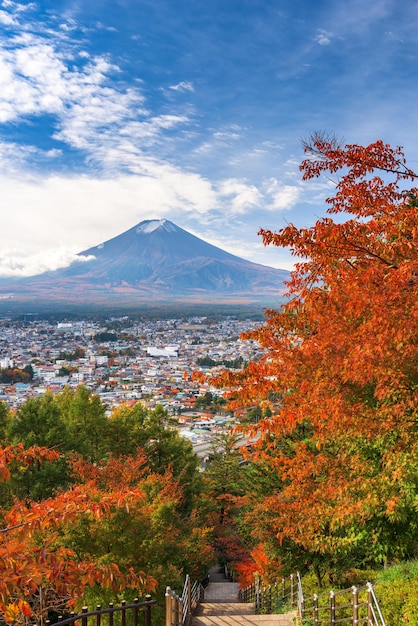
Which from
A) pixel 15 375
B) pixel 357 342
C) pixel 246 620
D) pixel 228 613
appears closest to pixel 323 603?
pixel 246 620

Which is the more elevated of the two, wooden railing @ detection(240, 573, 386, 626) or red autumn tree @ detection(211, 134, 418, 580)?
red autumn tree @ detection(211, 134, 418, 580)

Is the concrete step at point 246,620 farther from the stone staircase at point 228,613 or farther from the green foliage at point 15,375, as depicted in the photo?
the green foliage at point 15,375

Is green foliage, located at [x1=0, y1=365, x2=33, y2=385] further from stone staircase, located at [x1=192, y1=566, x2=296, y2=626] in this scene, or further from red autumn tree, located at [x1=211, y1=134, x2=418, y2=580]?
red autumn tree, located at [x1=211, y1=134, x2=418, y2=580]

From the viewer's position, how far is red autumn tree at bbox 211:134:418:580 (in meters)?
4.54

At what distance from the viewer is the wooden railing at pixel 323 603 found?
174 inches

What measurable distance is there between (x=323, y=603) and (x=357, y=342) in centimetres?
507

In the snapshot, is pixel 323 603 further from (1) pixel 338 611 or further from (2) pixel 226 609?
(2) pixel 226 609

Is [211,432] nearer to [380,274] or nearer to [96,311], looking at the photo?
[380,274]

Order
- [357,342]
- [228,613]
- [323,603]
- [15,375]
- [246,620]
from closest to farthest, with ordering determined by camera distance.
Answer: [357,342] → [246,620] → [323,603] → [228,613] → [15,375]

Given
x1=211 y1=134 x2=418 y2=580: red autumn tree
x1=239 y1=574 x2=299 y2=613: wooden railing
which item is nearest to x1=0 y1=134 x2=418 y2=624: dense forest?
x1=211 y1=134 x2=418 y2=580: red autumn tree

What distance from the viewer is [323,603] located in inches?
282

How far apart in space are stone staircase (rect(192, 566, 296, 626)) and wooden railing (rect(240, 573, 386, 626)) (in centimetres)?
37

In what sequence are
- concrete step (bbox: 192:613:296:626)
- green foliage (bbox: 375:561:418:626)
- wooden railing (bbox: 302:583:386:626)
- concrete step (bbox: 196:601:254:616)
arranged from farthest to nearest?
concrete step (bbox: 196:601:254:616)
concrete step (bbox: 192:613:296:626)
wooden railing (bbox: 302:583:386:626)
green foliage (bbox: 375:561:418:626)

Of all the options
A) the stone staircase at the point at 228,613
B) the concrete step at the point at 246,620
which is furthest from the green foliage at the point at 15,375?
the concrete step at the point at 246,620
